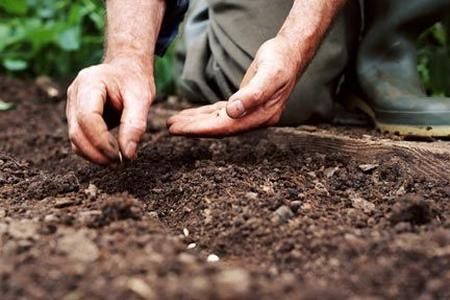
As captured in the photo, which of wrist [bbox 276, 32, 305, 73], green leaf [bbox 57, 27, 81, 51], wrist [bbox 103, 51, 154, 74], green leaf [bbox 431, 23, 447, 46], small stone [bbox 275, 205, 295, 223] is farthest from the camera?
green leaf [bbox 57, 27, 81, 51]

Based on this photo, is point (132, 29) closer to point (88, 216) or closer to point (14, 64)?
point (88, 216)

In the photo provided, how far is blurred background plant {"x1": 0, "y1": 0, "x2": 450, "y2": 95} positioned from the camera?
299cm

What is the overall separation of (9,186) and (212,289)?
783mm

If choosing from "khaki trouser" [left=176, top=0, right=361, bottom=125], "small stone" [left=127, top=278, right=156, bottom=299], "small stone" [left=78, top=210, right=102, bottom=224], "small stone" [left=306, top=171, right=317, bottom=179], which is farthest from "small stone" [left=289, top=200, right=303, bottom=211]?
"khaki trouser" [left=176, top=0, right=361, bottom=125]

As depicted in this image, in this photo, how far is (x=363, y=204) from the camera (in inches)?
50.9

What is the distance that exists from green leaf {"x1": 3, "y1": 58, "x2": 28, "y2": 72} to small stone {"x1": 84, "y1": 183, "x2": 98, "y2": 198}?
1868mm

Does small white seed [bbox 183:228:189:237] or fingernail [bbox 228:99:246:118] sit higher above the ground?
fingernail [bbox 228:99:246:118]

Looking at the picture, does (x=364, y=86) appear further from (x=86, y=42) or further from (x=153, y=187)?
(x=86, y=42)

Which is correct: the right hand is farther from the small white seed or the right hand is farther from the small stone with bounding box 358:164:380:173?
the small stone with bounding box 358:164:380:173

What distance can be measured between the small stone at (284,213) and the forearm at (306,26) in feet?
1.17

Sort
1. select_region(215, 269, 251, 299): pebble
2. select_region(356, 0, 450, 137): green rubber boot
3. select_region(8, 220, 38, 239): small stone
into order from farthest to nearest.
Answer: select_region(356, 0, 450, 137): green rubber boot < select_region(8, 220, 38, 239): small stone < select_region(215, 269, 251, 299): pebble

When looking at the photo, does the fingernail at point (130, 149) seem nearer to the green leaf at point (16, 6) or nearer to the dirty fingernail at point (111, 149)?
the dirty fingernail at point (111, 149)

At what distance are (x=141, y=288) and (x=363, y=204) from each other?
58cm

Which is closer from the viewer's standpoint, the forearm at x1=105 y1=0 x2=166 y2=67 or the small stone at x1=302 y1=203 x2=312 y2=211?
the small stone at x1=302 y1=203 x2=312 y2=211
